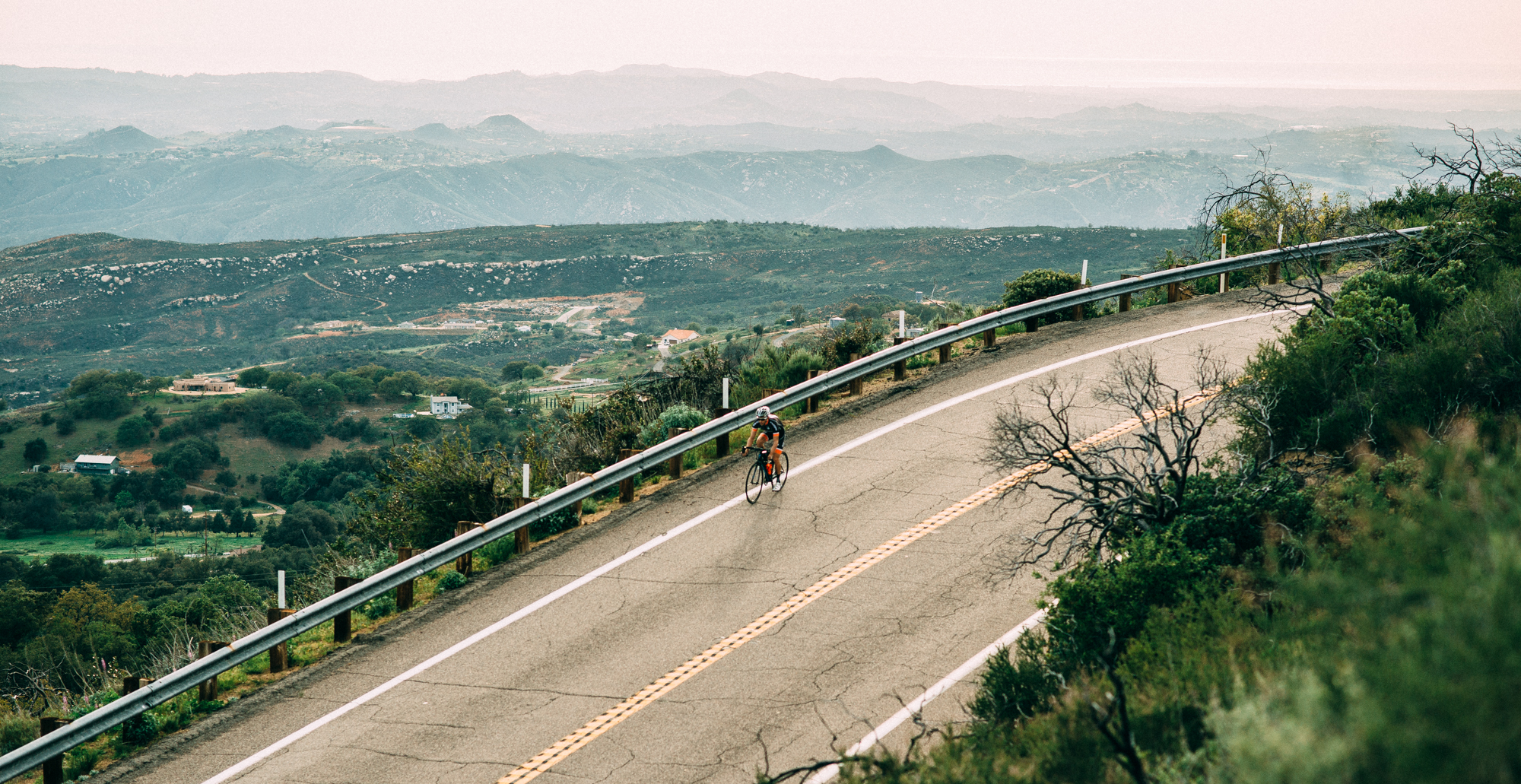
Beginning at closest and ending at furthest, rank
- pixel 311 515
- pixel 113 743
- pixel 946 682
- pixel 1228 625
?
1. pixel 1228 625
2. pixel 946 682
3. pixel 113 743
4. pixel 311 515

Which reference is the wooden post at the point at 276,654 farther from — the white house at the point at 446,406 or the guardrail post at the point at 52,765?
the white house at the point at 446,406

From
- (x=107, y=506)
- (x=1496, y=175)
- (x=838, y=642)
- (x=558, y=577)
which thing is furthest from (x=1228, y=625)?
(x=107, y=506)

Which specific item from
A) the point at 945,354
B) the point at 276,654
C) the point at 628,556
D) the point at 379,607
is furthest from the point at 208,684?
the point at 945,354

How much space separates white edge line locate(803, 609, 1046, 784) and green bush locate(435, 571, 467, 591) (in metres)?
4.99

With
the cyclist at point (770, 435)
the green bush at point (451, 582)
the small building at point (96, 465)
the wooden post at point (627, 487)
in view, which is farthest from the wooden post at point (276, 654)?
the small building at point (96, 465)

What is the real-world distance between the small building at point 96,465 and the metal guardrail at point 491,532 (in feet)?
341

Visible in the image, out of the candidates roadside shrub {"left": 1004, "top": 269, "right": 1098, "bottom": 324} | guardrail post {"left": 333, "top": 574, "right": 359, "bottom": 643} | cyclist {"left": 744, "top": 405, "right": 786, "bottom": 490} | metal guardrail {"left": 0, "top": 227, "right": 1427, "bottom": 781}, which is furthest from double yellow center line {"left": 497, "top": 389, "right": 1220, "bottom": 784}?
roadside shrub {"left": 1004, "top": 269, "right": 1098, "bottom": 324}

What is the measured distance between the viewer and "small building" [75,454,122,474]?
96.5 meters

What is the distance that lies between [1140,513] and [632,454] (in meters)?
6.15

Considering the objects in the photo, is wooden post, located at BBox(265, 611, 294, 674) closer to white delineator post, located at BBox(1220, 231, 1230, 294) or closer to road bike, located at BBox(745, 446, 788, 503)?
road bike, located at BBox(745, 446, 788, 503)

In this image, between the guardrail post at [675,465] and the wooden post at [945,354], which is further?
the wooden post at [945,354]

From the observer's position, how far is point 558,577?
9.95 m

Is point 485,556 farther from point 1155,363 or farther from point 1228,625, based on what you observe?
point 1155,363

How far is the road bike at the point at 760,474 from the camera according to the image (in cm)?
1123
